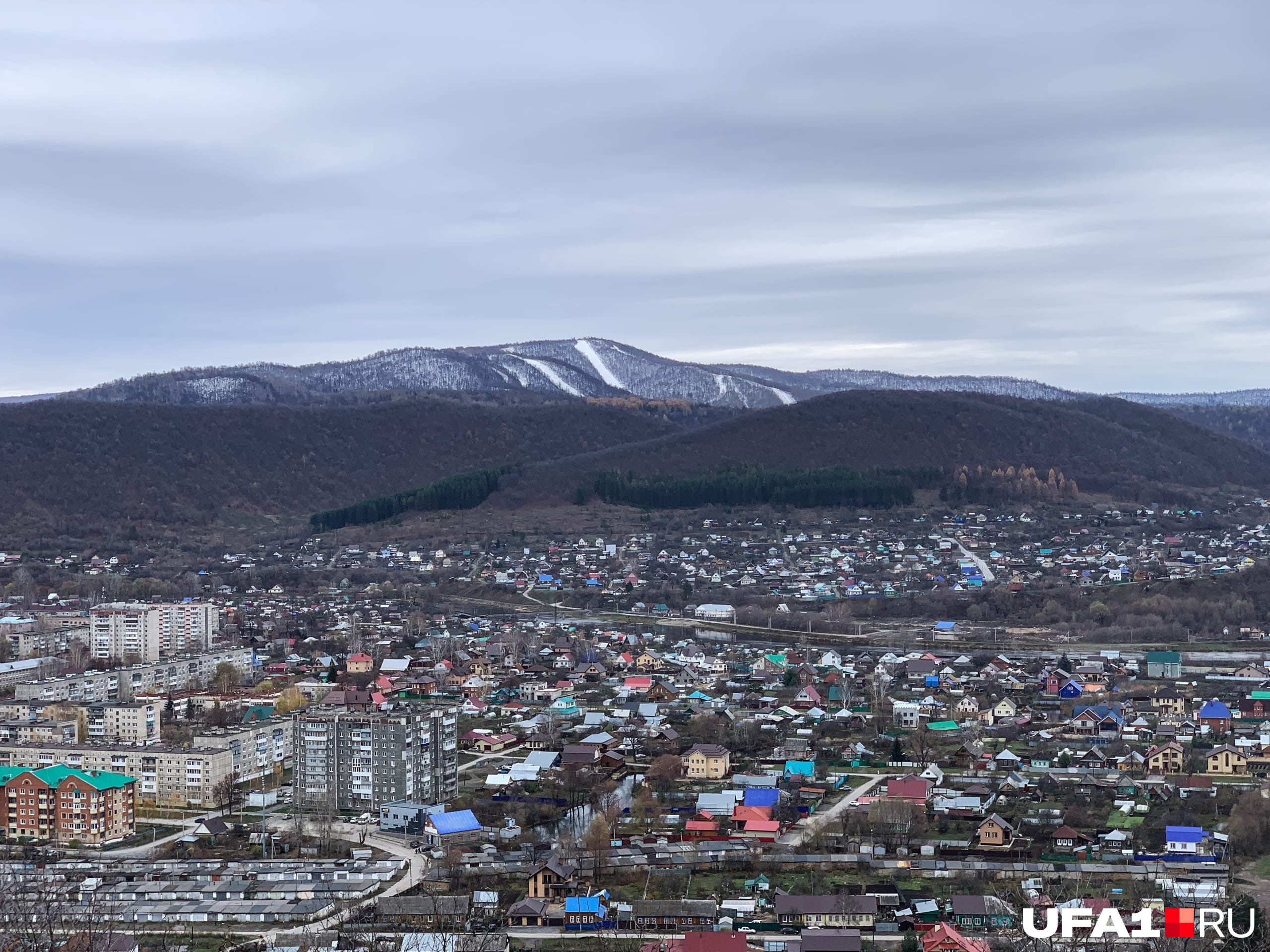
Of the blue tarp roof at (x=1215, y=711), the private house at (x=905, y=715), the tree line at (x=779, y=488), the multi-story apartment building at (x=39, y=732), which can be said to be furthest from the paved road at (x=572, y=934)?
the tree line at (x=779, y=488)

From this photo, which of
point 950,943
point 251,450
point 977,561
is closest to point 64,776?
point 950,943

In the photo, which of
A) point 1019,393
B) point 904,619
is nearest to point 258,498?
point 904,619

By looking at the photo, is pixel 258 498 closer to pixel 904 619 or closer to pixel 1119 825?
pixel 904 619

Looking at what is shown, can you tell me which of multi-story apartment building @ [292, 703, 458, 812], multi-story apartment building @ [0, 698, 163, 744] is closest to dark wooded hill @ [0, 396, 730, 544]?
multi-story apartment building @ [0, 698, 163, 744]

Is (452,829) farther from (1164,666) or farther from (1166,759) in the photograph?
(1164,666)

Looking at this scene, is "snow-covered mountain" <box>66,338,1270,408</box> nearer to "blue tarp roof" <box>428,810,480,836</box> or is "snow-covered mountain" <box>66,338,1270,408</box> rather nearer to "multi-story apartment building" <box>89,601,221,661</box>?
"multi-story apartment building" <box>89,601,221,661</box>
